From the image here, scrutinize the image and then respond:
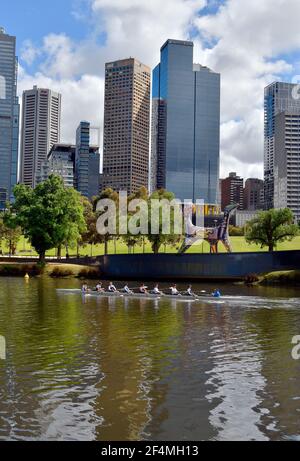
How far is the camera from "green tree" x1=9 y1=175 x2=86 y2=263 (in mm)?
89938

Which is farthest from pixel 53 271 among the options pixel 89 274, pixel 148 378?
pixel 148 378

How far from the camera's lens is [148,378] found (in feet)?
66.9

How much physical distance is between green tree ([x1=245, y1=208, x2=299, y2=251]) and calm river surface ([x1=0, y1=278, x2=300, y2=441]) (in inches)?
2164

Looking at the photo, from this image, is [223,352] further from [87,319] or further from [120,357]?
[87,319]

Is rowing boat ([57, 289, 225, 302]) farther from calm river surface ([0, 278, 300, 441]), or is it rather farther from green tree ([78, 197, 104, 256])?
green tree ([78, 197, 104, 256])

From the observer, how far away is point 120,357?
24.1 meters

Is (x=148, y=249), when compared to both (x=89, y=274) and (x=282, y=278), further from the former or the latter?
(x=282, y=278)

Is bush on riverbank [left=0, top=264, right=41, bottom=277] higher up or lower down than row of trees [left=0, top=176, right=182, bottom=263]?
lower down

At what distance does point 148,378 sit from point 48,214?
238 ft

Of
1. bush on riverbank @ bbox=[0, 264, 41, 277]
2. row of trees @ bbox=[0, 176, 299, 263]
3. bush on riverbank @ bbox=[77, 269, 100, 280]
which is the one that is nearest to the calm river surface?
bush on riverbank @ bbox=[77, 269, 100, 280]

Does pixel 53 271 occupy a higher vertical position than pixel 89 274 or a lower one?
higher

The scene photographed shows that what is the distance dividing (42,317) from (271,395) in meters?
22.8

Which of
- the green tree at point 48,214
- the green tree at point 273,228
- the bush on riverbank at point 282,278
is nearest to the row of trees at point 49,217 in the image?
the green tree at point 48,214

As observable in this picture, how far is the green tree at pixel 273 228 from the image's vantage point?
9112 centimetres
